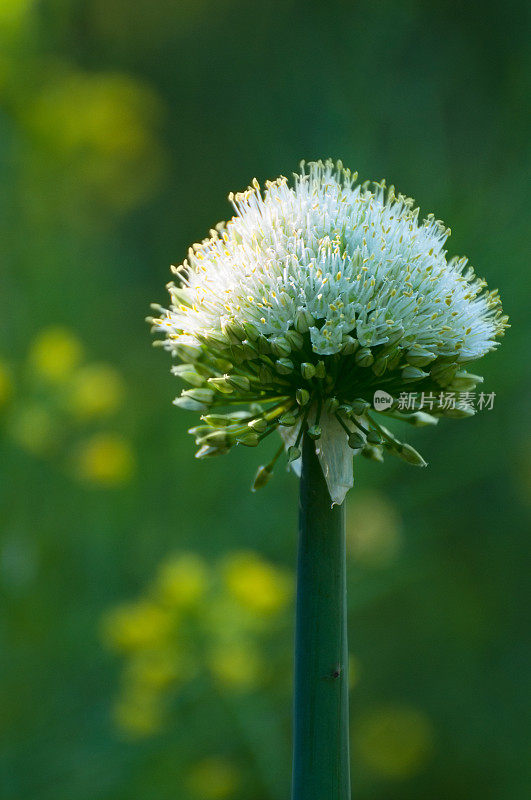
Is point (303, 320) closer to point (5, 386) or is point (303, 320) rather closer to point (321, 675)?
point (321, 675)

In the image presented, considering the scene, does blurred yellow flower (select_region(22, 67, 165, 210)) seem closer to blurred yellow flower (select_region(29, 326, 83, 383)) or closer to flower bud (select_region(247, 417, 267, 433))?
blurred yellow flower (select_region(29, 326, 83, 383))

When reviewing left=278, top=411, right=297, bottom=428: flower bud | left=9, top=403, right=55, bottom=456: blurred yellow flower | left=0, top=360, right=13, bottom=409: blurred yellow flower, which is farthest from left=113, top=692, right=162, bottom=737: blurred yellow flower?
left=278, top=411, right=297, bottom=428: flower bud

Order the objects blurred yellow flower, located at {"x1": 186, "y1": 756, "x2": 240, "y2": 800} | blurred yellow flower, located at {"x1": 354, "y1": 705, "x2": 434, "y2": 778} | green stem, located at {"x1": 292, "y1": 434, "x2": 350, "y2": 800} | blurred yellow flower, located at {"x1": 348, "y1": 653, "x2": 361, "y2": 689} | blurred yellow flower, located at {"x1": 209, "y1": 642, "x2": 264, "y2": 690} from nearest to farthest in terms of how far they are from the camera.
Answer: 1. green stem, located at {"x1": 292, "y1": 434, "x2": 350, "y2": 800}
2. blurred yellow flower, located at {"x1": 348, "y1": 653, "x2": 361, "y2": 689}
3. blurred yellow flower, located at {"x1": 209, "y1": 642, "x2": 264, "y2": 690}
4. blurred yellow flower, located at {"x1": 186, "y1": 756, "x2": 240, "y2": 800}
5. blurred yellow flower, located at {"x1": 354, "y1": 705, "x2": 434, "y2": 778}

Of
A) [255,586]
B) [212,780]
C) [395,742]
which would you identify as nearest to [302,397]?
[255,586]

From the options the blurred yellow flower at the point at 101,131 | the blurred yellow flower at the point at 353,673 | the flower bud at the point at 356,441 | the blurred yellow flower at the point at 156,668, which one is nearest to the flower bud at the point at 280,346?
the flower bud at the point at 356,441

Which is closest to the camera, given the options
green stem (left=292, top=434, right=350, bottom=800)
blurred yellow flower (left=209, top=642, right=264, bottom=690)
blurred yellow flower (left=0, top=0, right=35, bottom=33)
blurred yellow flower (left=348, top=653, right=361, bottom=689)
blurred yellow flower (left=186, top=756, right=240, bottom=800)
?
green stem (left=292, top=434, right=350, bottom=800)

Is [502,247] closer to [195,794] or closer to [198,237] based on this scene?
[198,237]

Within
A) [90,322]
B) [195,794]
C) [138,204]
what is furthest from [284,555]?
[138,204]
